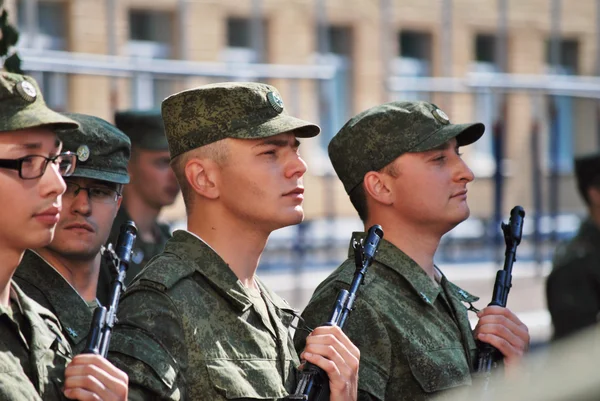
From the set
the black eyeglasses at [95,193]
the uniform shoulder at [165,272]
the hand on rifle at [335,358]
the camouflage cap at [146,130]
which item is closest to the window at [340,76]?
the camouflage cap at [146,130]

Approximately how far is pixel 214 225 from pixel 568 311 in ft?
11.7

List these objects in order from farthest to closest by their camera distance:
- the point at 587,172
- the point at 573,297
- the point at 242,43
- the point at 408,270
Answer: the point at 242,43 < the point at 587,172 < the point at 573,297 < the point at 408,270

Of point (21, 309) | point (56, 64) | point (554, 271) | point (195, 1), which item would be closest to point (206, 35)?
point (195, 1)

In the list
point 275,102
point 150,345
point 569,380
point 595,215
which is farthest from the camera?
point 595,215

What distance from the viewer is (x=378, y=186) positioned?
4133 millimetres

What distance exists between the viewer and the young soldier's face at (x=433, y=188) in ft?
13.2

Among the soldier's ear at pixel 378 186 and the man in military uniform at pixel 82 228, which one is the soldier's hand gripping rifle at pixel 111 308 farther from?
the soldier's ear at pixel 378 186

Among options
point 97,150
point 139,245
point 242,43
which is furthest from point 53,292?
point 242,43

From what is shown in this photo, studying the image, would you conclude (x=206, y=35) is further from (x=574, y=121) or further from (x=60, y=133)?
(x=60, y=133)

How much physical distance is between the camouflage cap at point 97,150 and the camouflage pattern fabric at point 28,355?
1074 mm

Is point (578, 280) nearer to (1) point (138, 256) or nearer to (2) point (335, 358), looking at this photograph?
(1) point (138, 256)

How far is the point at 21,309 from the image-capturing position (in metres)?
3.05

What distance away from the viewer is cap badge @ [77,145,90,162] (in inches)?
163

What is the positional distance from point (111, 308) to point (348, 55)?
535 inches
